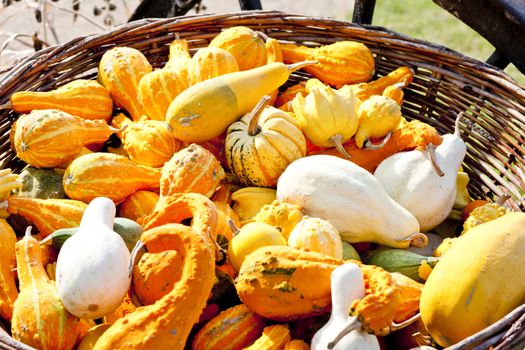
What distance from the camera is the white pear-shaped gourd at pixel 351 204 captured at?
6.67 feet

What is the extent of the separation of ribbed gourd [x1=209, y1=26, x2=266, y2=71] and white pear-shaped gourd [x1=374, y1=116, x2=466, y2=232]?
704 mm

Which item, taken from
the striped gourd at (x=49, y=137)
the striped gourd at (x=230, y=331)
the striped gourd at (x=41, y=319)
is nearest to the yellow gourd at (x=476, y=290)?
the striped gourd at (x=230, y=331)

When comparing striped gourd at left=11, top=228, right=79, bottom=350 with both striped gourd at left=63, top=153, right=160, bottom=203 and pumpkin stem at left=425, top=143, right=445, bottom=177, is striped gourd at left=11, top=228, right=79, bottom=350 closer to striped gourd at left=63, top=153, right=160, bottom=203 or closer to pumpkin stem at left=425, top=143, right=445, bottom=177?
striped gourd at left=63, top=153, right=160, bottom=203

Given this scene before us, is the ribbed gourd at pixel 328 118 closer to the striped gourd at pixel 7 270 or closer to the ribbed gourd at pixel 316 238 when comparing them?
the ribbed gourd at pixel 316 238

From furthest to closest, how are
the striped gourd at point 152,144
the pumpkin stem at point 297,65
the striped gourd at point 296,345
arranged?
the pumpkin stem at point 297,65
the striped gourd at point 152,144
the striped gourd at point 296,345

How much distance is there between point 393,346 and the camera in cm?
181

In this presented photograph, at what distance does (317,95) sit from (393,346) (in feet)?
2.87

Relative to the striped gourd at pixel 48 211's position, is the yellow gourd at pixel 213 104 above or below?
above

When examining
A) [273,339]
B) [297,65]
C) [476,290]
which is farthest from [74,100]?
[476,290]

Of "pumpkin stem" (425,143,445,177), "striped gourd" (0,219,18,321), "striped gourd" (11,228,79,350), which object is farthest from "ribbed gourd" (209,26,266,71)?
"striped gourd" (11,228,79,350)

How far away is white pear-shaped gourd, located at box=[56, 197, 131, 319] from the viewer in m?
1.61

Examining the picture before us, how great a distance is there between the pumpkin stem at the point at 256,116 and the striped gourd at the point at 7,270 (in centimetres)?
79

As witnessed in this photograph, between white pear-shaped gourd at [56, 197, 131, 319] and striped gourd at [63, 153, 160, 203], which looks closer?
white pear-shaped gourd at [56, 197, 131, 319]

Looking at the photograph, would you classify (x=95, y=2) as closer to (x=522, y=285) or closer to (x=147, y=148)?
(x=147, y=148)
